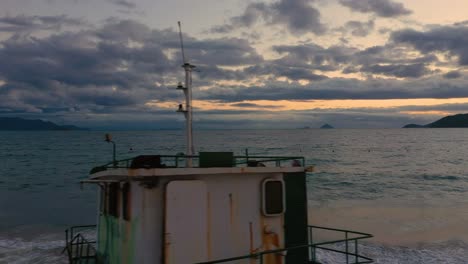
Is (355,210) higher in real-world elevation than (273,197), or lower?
lower

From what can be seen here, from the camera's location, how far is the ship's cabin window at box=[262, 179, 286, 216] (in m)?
10.0

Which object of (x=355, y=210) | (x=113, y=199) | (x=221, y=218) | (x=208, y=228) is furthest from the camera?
(x=355, y=210)

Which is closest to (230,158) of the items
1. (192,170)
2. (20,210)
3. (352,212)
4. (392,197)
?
→ (192,170)

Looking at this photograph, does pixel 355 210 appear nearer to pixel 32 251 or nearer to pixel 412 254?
pixel 412 254

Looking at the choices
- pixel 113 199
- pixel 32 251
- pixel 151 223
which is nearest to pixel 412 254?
pixel 113 199

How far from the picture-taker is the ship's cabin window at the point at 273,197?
32.8 ft

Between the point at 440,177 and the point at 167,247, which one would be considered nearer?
the point at 167,247

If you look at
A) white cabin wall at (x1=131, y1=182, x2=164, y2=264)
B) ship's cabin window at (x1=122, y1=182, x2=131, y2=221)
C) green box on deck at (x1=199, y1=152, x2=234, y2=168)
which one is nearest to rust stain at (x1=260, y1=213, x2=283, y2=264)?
green box on deck at (x1=199, y1=152, x2=234, y2=168)

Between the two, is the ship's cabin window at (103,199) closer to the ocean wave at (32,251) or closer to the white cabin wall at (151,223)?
the white cabin wall at (151,223)

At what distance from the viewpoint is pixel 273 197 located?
1009cm

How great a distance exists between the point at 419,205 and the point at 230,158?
125ft

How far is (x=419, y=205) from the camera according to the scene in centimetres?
4259

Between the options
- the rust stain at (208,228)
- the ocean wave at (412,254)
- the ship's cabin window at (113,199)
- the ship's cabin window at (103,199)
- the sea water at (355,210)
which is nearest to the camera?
the rust stain at (208,228)

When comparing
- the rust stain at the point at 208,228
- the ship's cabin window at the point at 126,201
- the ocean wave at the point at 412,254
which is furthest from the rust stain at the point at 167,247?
the ocean wave at the point at 412,254
